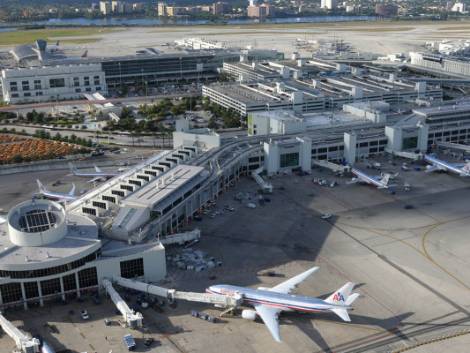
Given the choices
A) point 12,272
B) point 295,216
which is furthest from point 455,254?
point 12,272

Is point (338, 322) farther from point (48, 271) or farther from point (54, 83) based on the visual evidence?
point (54, 83)

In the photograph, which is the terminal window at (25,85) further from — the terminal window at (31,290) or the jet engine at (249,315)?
the jet engine at (249,315)

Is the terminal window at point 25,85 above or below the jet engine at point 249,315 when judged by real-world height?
above

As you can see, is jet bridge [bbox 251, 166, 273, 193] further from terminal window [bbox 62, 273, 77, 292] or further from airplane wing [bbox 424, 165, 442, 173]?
terminal window [bbox 62, 273, 77, 292]

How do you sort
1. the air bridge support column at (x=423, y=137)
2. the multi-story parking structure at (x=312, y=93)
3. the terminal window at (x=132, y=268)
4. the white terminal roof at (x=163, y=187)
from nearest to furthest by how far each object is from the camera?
the terminal window at (x=132, y=268) < the white terminal roof at (x=163, y=187) < the air bridge support column at (x=423, y=137) < the multi-story parking structure at (x=312, y=93)

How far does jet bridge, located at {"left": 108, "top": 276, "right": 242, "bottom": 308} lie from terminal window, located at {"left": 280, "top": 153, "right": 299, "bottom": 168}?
3274cm

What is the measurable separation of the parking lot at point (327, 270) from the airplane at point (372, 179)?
2.45 feet

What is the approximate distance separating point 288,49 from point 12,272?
6671 inches

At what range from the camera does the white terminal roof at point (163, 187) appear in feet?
169

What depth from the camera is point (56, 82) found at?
12275cm

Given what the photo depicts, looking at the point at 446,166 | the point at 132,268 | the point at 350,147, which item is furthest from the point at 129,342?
the point at 446,166

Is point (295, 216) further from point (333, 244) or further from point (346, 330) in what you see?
point (346, 330)

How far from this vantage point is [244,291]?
4022cm

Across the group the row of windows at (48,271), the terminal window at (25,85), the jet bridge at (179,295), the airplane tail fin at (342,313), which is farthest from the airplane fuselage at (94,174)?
the terminal window at (25,85)
